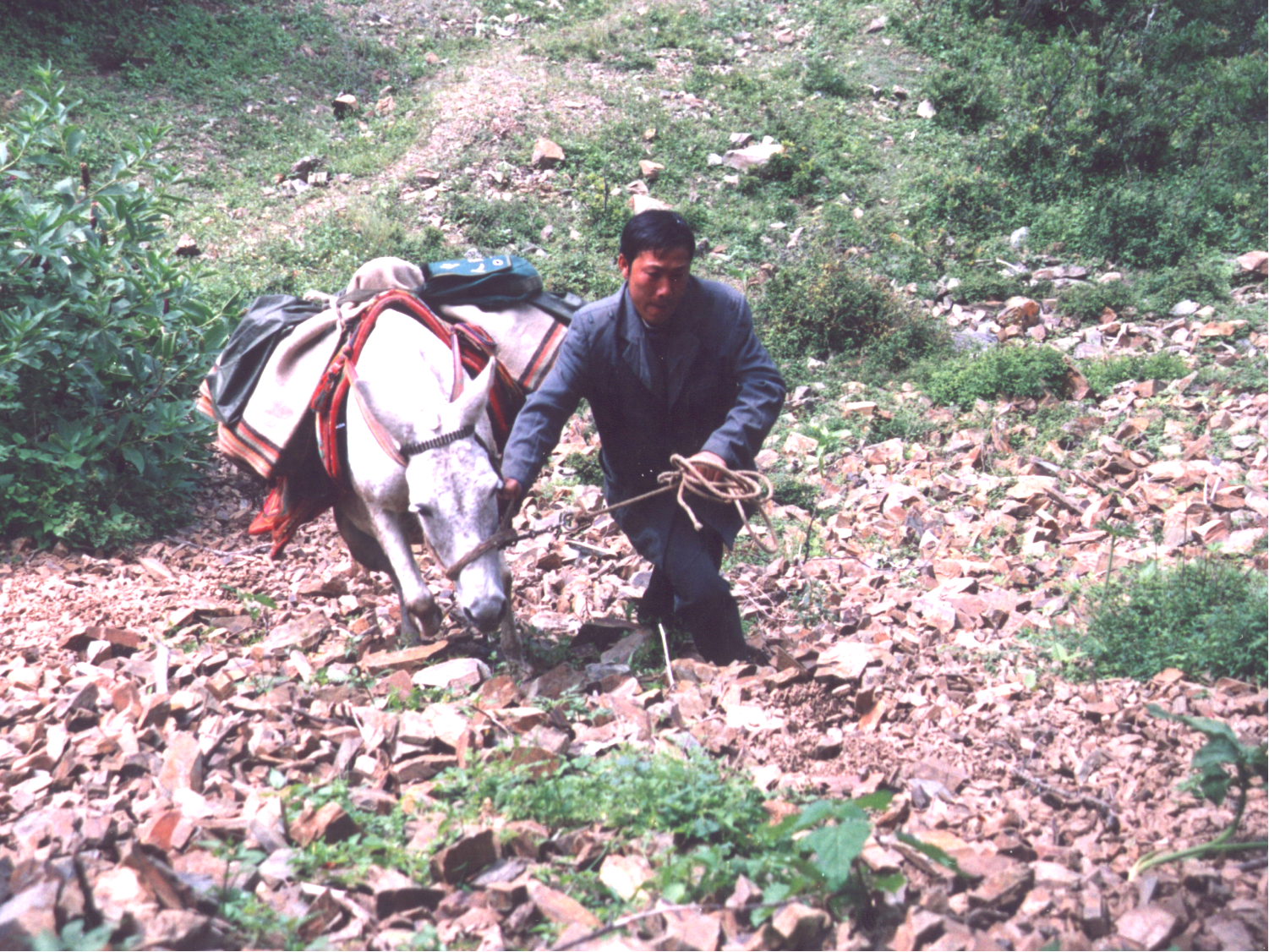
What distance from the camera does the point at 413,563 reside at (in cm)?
411

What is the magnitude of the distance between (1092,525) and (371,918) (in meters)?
3.85

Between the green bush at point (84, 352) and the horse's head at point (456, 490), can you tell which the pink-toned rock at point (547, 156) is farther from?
the horse's head at point (456, 490)

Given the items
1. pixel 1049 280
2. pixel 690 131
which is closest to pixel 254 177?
pixel 690 131

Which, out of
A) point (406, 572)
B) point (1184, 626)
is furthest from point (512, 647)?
point (1184, 626)

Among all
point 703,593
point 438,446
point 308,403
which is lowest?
point 703,593

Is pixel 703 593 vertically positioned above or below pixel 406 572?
below

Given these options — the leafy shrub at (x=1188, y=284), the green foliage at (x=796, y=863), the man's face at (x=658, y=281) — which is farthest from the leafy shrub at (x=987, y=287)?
the green foliage at (x=796, y=863)

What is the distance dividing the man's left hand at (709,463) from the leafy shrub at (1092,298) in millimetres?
3755

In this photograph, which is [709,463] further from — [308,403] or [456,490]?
[308,403]

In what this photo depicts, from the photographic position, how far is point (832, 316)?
8508mm

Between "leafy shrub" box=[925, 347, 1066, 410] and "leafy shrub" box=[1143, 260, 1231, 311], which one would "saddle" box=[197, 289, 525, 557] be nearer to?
"leafy shrub" box=[1143, 260, 1231, 311]

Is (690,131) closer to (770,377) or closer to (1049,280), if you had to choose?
(1049,280)

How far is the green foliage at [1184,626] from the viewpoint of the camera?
2.95 meters

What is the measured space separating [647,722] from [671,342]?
137 cm
